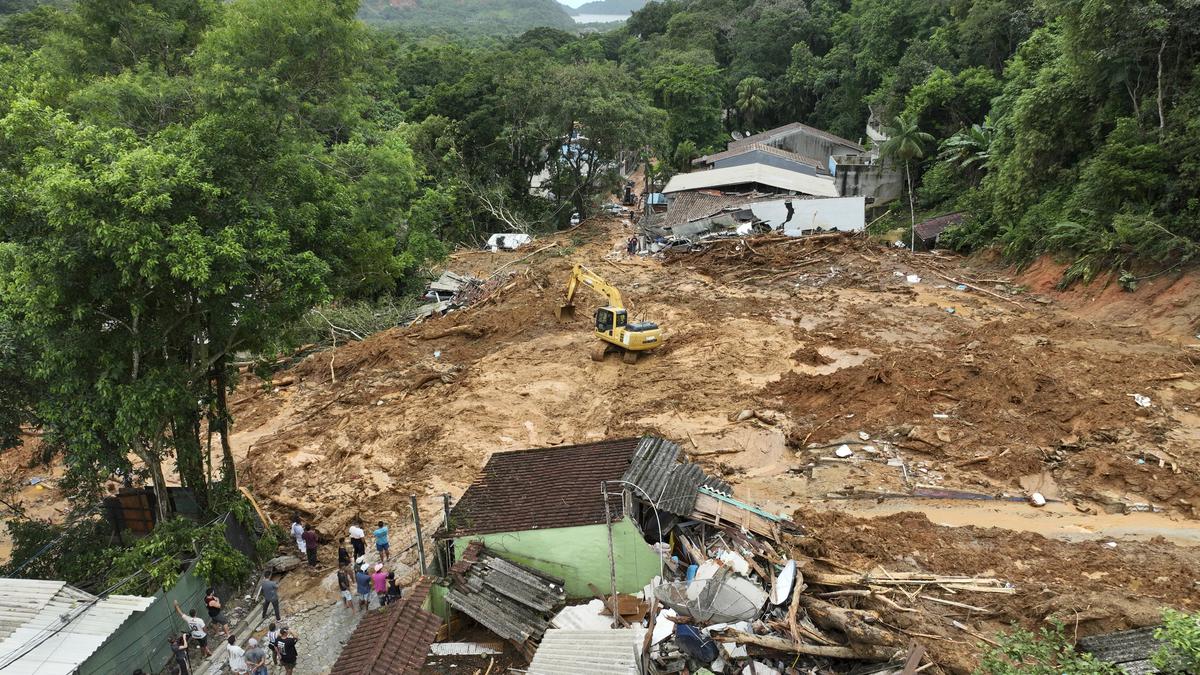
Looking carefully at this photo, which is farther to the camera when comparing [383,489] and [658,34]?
[658,34]

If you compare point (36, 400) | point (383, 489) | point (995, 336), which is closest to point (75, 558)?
point (36, 400)

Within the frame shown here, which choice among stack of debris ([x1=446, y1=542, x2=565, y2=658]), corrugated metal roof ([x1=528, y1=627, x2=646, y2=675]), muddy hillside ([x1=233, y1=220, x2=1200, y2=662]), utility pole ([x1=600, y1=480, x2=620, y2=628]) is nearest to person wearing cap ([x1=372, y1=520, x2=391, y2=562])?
muddy hillside ([x1=233, y1=220, x2=1200, y2=662])

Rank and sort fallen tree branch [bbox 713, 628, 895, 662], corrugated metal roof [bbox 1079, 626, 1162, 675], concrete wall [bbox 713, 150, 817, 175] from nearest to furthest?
corrugated metal roof [bbox 1079, 626, 1162, 675], fallen tree branch [bbox 713, 628, 895, 662], concrete wall [bbox 713, 150, 817, 175]

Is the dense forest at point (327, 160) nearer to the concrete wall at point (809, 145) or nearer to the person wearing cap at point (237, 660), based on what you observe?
the concrete wall at point (809, 145)

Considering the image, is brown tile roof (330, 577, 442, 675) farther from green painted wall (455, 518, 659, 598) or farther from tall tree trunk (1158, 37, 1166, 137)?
Answer: tall tree trunk (1158, 37, 1166, 137)

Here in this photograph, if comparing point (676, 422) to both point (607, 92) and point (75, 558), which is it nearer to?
point (75, 558)

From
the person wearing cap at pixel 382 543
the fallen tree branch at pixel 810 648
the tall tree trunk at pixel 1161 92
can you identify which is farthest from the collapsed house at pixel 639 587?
the tall tree trunk at pixel 1161 92
